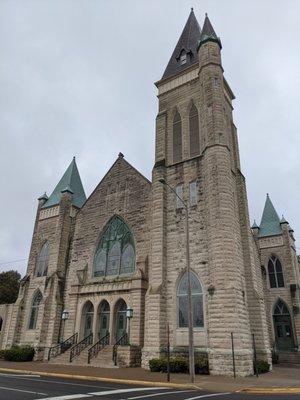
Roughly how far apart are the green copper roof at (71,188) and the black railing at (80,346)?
1236 centimetres

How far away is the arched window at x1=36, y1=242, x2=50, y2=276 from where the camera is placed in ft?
99.9

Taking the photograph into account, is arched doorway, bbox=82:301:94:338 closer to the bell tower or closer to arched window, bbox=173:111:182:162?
the bell tower

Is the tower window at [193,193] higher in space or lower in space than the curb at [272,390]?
higher

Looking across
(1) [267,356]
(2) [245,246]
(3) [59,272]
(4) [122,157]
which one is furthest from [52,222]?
(1) [267,356]

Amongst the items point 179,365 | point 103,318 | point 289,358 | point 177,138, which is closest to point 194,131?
point 177,138

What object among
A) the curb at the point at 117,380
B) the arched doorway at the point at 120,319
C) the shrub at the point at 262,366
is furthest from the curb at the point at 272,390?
the arched doorway at the point at 120,319

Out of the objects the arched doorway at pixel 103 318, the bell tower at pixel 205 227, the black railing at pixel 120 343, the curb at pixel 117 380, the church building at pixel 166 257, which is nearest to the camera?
the curb at pixel 117 380

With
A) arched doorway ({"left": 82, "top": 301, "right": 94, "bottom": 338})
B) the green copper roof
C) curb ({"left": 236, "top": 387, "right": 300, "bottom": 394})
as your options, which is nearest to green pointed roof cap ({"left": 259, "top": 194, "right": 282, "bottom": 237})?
the green copper roof

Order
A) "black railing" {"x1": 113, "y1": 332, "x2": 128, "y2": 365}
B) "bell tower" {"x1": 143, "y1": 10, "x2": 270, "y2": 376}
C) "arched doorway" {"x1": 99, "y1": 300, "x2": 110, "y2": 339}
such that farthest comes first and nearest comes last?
"arched doorway" {"x1": 99, "y1": 300, "x2": 110, "y2": 339}, "black railing" {"x1": 113, "y1": 332, "x2": 128, "y2": 365}, "bell tower" {"x1": 143, "y1": 10, "x2": 270, "y2": 376}

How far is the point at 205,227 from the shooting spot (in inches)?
861

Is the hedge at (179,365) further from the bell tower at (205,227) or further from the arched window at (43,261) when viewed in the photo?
the arched window at (43,261)

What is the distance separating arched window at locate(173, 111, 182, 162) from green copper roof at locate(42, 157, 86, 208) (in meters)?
11.2

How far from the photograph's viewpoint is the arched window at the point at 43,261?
99.9 ft

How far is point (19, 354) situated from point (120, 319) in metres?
7.97
